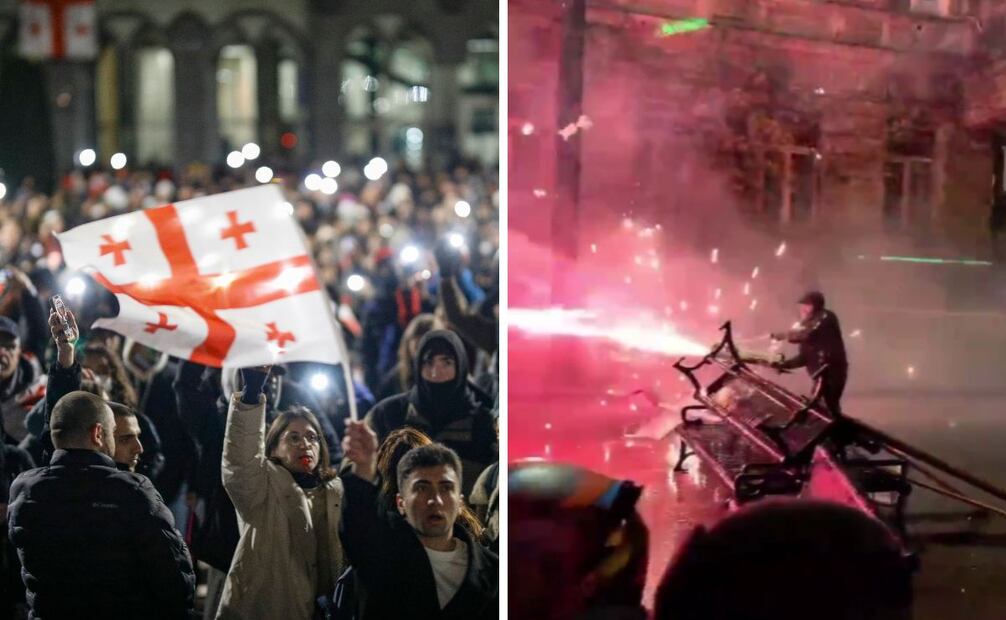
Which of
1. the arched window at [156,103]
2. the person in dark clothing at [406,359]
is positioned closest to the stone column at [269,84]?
the arched window at [156,103]

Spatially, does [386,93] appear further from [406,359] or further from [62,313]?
[62,313]

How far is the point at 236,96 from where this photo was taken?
2.97 m

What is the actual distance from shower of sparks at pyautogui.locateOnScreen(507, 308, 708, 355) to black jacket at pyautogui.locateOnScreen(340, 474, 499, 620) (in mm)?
613

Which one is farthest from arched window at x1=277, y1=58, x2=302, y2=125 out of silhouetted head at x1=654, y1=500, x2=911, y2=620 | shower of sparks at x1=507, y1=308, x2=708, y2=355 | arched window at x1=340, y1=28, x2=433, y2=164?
silhouetted head at x1=654, y1=500, x2=911, y2=620

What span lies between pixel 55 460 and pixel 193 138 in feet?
3.13

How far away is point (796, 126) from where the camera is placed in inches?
119

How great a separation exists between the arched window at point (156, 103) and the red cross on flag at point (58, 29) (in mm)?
146

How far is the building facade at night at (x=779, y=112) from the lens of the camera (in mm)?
2947

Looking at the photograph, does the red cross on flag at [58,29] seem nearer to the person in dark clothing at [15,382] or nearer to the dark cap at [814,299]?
the person in dark clothing at [15,382]

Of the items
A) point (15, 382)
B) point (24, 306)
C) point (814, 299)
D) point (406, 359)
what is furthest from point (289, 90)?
point (814, 299)

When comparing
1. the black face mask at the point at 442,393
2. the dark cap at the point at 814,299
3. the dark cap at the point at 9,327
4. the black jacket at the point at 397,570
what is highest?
the dark cap at the point at 814,299

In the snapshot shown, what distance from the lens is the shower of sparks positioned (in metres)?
2.96

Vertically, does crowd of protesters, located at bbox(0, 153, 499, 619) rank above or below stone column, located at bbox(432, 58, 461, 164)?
below

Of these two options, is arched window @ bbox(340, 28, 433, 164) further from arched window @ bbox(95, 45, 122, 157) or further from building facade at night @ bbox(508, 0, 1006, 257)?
arched window @ bbox(95, 45, 122, 157)
